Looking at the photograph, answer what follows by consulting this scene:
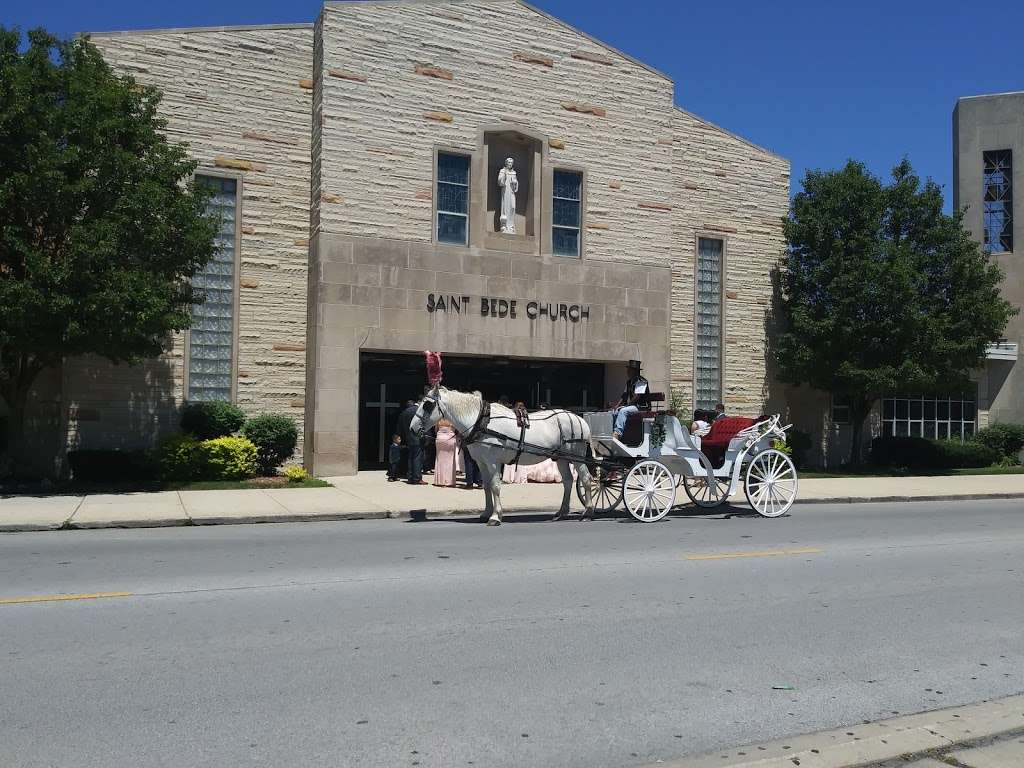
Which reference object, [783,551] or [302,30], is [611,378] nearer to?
[302,30]

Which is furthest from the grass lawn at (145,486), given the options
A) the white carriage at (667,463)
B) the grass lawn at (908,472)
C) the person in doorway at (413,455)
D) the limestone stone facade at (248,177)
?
the grass lawn at (908,472)

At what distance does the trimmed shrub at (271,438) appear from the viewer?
20719 millimetres

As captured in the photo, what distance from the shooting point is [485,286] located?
A: 22844 mm

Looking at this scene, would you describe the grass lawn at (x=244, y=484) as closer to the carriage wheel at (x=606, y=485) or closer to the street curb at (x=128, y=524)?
the street curb at (x=128, y=524)

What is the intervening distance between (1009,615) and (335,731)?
240 inches

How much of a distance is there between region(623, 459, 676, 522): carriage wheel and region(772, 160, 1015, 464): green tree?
12.5 metres

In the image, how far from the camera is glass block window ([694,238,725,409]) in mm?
26656

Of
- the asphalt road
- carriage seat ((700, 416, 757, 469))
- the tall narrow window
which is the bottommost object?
the asphalt road

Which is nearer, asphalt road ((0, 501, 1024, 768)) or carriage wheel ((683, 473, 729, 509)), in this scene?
asphalt road ((0, 501, 1024, 768))

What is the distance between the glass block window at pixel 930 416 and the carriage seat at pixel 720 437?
16441mm

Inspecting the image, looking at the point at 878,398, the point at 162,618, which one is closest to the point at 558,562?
the point at 162,618

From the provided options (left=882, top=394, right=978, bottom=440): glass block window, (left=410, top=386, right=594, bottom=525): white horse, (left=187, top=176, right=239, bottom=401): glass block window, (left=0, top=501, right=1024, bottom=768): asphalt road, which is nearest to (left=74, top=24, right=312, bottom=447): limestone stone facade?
(left=187, top=176, right=239, bottom=401): glass block window

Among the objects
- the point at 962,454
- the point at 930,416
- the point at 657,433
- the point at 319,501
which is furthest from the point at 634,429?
the point at 930,416

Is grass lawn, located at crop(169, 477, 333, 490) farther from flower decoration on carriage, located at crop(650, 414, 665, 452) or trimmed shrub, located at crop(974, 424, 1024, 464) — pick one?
trimmed shrub, located at crop(974, 424, 1024, 464)
